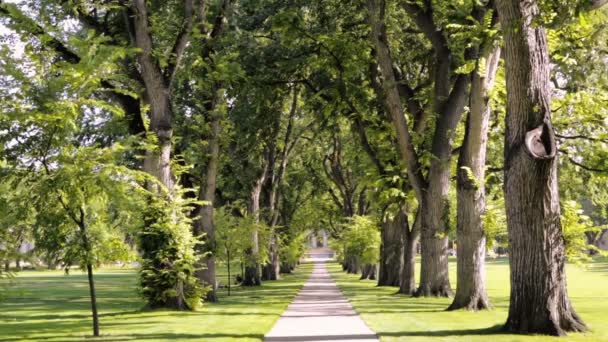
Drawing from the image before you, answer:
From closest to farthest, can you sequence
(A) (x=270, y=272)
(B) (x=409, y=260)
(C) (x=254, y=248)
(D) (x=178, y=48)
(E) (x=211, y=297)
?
(D) (x=178, y=48) < (E) (x=211, y=297) < (B) (x=409, y=260) < (C) (x=254, y=248) < (A) (x=270, y=272)

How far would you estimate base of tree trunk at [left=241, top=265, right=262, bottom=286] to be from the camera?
4009 centimetres

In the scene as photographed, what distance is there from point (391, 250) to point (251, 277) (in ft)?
29.3

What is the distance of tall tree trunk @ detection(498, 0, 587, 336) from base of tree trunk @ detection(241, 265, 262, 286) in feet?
91.2

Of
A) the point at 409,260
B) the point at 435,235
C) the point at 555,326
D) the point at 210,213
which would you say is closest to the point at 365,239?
the point at 409,260

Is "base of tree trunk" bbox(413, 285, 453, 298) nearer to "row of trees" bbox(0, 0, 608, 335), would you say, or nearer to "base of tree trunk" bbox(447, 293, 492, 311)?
"row of trees" bbox(0, 0, 608, 335)

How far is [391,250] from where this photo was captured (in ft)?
115

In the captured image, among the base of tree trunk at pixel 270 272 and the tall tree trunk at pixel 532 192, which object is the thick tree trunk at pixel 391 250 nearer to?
the base of tree trunk at pixel 270 272

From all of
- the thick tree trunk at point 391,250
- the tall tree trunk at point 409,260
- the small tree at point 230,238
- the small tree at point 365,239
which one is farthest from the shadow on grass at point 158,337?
the small tree at point 365,239

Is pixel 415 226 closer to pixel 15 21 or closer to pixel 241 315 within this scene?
pixel 241 315

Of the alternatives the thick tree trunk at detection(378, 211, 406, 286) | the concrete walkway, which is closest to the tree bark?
the concrete walkway

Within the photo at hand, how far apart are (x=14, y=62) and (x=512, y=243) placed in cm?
963

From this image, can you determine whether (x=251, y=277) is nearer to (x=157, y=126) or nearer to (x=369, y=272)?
(x=369, y=272)

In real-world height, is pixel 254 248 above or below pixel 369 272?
above

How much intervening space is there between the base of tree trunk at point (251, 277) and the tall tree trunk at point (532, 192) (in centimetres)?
2778
